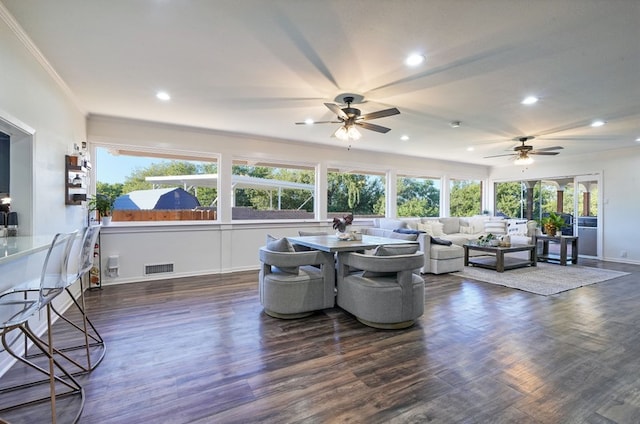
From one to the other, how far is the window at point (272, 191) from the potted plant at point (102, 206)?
2002 mm

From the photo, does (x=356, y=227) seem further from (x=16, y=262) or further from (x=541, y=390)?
(x=16, y=262)

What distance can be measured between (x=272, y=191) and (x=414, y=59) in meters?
4.24

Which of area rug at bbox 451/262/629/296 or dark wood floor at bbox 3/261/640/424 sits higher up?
area rug at bbox 451/262/629/296

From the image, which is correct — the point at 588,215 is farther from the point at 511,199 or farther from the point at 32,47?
the point at 32,47

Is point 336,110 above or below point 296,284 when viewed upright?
above

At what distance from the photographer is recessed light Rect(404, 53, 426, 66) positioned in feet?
9.11

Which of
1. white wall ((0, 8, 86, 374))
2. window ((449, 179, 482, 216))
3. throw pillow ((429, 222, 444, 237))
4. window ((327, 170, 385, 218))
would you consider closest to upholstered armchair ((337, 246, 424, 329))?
white wall ((0, 8, 86, 374))

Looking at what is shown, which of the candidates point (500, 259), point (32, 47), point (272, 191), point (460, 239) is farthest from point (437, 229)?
point (32, 47)

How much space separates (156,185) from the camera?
541 centimetres

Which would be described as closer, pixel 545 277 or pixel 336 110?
pixel 336 110

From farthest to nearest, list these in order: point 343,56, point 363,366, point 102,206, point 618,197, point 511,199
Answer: point 511,199 → point 618,197 → point 102,206 → point 343,56 → point 363,366

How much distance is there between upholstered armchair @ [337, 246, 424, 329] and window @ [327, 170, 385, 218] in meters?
4.09

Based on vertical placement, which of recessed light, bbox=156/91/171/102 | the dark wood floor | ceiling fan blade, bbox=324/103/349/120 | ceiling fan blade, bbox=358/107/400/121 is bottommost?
the dark wood floor

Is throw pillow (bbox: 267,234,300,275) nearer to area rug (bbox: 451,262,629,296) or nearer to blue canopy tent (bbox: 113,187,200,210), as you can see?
blue canopy tent (bbox: 113,187,200,210)
